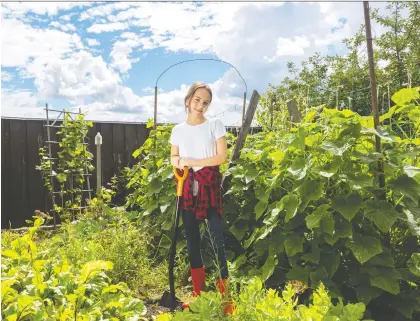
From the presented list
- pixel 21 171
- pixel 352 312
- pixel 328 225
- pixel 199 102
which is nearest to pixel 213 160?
pixel 199 102

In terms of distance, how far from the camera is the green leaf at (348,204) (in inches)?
104

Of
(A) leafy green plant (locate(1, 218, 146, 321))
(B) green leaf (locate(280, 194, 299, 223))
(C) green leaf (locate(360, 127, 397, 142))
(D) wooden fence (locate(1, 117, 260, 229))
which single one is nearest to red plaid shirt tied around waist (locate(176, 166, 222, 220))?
(B) green leaf (locate(280, 194, 299, 223))

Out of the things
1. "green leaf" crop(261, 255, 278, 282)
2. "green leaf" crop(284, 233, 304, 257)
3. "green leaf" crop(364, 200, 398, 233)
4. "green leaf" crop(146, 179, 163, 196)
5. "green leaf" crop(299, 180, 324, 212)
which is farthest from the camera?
"green leaf" crop(146, 179, 163, 196)

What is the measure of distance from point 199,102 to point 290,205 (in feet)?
→ 2.58

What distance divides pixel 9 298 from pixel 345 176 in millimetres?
1737

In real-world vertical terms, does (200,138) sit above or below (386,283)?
above

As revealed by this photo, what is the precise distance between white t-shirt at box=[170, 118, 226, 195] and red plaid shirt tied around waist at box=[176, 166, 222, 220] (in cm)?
4

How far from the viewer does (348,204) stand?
269 cm

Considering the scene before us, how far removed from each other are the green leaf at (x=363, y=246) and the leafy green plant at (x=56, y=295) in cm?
115

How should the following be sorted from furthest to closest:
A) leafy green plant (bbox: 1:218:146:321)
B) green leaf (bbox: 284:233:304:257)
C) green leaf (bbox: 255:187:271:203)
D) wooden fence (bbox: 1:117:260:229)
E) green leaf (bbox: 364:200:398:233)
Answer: wooden fence (bbox: 1:117:260:229)
green leaf (bbox: 255:187:271:203)
green leaf (bbox: 284:233:304:257)
green leaf (bbox: 364:200:398:233)
leafy green plant (bbox: 1:218:146:321)

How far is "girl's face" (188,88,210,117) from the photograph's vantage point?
9.50 ft

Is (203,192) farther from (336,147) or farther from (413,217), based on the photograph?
(413,217)

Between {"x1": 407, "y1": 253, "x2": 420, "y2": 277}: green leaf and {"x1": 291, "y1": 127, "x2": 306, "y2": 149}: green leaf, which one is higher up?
{"x1": 291, "y1": 127, "x2": 306, "y2": 149}: green leaf

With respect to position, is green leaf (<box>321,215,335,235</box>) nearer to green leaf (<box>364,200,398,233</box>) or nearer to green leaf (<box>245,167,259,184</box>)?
green leaf (<box>364,200,398,233</box>)
